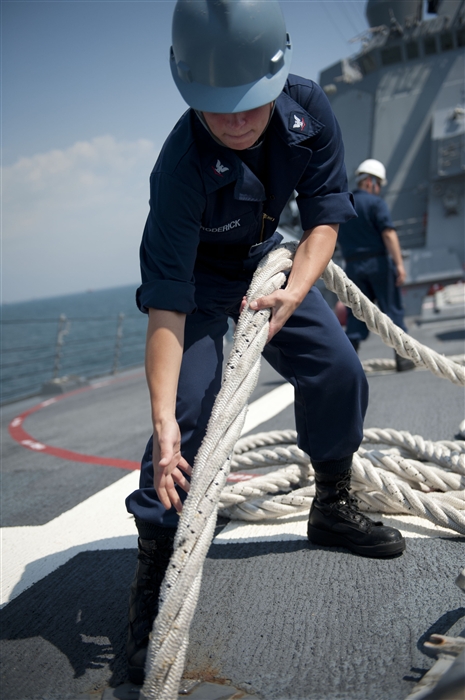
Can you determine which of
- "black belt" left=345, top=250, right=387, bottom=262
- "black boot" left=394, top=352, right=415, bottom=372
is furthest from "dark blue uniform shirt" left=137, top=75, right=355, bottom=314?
"black belt" left=345, top=250, right=387, bottom=262

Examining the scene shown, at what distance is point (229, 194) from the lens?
139cm

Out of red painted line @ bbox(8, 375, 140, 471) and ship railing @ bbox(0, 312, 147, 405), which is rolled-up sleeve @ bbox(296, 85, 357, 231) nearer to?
red painted line @ bbox(8, 375, 140, 471)

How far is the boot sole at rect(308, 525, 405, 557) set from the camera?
1535 millimetres

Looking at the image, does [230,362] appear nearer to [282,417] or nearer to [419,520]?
[419,520]

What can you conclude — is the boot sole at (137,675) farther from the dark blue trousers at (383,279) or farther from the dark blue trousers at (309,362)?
the dark blue trousers at (383,279)

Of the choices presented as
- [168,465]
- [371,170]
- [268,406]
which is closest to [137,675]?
[168,465]

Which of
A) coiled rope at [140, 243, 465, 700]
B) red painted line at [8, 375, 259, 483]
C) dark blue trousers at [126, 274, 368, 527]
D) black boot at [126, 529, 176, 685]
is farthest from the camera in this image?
red painted line at [8, 375, 259, 483]

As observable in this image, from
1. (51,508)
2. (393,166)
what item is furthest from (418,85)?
(51,508)

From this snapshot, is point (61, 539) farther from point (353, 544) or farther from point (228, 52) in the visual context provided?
point (228, 52)

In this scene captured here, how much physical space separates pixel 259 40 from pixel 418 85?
14.0 meters

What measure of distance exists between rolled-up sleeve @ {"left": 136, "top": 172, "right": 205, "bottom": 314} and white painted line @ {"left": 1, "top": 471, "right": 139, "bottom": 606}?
934 mm

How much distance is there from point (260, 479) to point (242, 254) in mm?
→ 828

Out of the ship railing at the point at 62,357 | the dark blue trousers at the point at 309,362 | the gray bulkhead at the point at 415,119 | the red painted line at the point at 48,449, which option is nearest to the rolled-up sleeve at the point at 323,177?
the dark blue trousers at the point at 309,362

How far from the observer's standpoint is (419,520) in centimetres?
177
